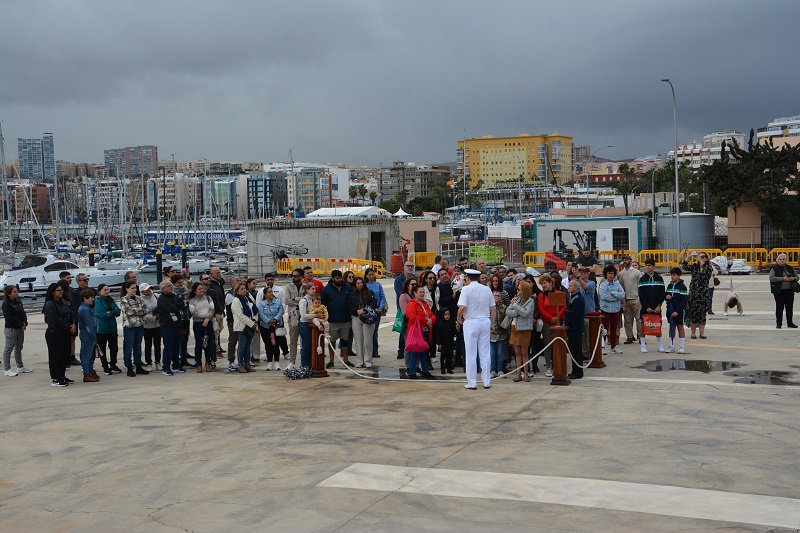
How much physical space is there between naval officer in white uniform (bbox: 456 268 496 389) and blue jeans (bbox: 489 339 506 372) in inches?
44.1

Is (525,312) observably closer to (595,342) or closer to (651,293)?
(595,342)

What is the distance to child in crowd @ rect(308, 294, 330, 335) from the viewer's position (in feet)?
48.3

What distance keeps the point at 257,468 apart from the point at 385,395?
414 cm

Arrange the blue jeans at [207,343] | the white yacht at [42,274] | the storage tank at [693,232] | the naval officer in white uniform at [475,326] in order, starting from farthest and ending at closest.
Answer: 1. the white yacht at [42,274]
2. the storage tank at [693,232]
3. the blue jeans at [207,343]
4. the naval officer in white uniform at [475,326]

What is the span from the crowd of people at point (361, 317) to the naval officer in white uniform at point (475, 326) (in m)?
0.02

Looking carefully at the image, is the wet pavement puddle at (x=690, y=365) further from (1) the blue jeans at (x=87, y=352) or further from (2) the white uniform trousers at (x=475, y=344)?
(1) the blue jeans at (x=87, y=352)

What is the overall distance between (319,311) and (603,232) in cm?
3775

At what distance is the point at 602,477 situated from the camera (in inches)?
331

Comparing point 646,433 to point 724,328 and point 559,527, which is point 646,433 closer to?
point 559,527

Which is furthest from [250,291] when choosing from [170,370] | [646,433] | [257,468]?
[646,433]

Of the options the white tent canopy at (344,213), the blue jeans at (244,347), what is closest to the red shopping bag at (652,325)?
the blue jeans at (244,347)

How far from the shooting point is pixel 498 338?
1434 centimetres

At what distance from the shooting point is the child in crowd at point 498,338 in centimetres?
1424

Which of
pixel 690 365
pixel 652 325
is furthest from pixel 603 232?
pixel 690 365
